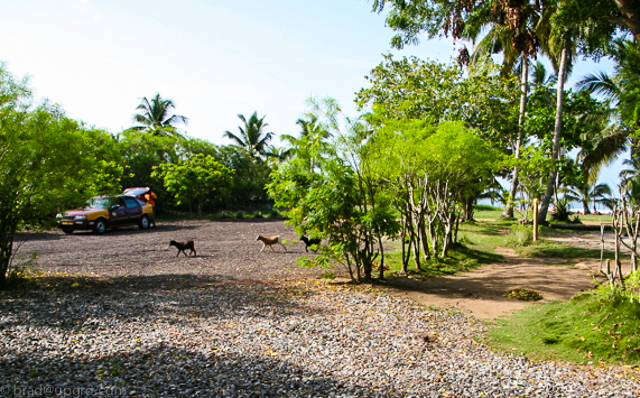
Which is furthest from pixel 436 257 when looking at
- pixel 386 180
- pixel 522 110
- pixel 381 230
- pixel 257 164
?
pixel 257 164

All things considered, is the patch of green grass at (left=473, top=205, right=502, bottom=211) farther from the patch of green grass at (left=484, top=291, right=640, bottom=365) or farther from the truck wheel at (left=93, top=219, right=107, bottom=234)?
the patch of green grass at (left=484, top=291, right=640, bottom=365)

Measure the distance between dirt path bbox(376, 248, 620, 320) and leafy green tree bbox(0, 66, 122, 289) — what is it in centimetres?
605

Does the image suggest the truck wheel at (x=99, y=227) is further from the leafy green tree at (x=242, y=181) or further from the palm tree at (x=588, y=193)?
the palm tree at (x=588, y=193)

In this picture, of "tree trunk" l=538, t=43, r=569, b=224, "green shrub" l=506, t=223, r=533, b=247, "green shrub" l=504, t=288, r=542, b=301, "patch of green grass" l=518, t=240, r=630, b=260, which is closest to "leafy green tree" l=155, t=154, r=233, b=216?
"green shrub" l=506, t=223, r=533, b=247

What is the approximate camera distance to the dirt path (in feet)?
25.0

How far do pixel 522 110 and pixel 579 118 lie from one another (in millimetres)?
11383

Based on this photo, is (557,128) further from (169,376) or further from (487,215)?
(169,376)

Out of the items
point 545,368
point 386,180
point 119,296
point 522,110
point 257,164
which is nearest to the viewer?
point 545,368

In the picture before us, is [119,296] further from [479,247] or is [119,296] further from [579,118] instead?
[579,118]

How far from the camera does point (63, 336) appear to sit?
5180 mm

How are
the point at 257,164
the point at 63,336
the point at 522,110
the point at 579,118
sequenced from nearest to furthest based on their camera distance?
the point at 63,336, the point at 522,110, the point at 579,118, the point at 257,164

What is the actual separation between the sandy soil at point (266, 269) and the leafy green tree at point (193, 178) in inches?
407

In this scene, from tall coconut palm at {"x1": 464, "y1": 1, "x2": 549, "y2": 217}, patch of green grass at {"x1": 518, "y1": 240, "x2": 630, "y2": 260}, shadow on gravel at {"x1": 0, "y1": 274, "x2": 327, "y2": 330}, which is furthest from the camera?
patch of green grass at {"x1": 518, "y1": 240, "x2": 630, "y2": 260}

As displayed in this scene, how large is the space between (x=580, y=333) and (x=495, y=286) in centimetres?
357
